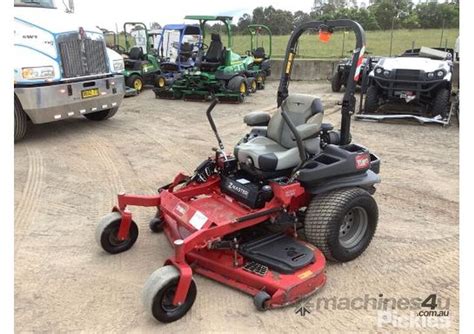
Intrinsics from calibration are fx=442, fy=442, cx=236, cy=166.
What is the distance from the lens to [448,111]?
9172 mm

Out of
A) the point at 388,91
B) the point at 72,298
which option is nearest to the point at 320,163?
the point at 72,298

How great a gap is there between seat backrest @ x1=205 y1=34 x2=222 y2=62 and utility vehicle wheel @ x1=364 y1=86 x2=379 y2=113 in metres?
4.47

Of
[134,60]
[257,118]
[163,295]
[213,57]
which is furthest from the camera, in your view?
[134,60]

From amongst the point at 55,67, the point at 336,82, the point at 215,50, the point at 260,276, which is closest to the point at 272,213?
the point at 260,276

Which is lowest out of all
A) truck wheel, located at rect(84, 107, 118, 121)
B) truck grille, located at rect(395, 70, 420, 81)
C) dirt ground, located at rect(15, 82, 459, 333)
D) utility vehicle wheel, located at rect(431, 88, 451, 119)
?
dirt ground, located at rect(15, 82, 459, 333)

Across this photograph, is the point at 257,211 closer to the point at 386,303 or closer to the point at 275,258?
the point at 275,258

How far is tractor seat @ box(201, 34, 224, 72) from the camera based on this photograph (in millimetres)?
12219

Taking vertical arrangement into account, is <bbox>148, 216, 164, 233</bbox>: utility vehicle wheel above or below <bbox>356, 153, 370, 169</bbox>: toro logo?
below

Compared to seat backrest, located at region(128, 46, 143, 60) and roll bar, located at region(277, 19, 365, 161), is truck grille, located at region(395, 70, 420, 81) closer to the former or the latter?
roll bar, located at region(277, 19, 365, 161)

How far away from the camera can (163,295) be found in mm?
3055

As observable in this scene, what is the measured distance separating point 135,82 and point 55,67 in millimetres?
6107

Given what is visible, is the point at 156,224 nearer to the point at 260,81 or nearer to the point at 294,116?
the point at 294,116

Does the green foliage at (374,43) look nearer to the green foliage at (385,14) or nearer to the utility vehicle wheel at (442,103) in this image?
the green foliage at (385,14)

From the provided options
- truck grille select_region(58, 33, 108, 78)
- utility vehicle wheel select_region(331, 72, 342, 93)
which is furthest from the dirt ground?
utility vehicle wheel select_region(331, 72, 342, 93)
